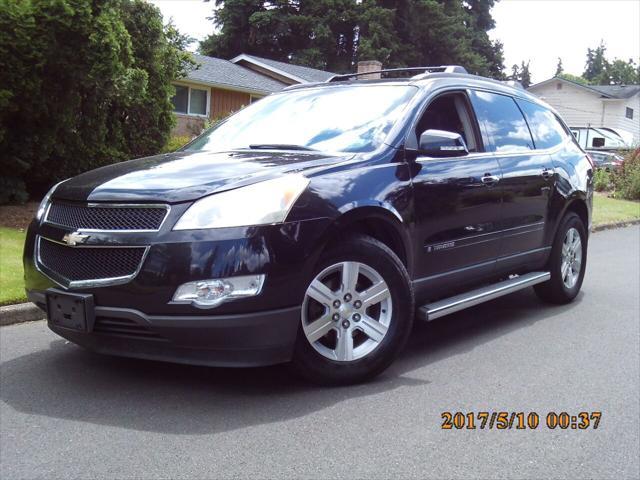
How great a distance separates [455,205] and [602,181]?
1962 centimetres

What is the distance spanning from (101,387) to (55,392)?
249 mm

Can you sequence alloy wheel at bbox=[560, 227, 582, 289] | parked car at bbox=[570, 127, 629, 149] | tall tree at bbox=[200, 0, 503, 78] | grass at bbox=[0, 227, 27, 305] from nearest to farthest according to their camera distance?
grass at bbox=[0, 227, 27, 305], alloy wheel at bbox=[560, 227, 582, 289], parked car at bbox=[570, 127, 629, 149], tall tree at bbox=[200, 0, 503, 78]

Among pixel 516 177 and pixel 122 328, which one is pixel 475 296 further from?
pixel 122 328

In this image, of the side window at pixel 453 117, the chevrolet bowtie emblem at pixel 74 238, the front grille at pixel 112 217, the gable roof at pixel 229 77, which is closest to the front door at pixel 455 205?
the side window at pixel 453 117

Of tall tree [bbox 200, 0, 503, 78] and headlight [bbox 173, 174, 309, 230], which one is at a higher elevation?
tall tree [bbox 200, 0, 503, 78]

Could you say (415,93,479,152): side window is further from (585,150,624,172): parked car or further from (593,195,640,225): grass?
(585,150,624,172): parked car

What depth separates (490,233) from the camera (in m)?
5.08

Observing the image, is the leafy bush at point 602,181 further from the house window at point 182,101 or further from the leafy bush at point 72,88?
the leafy bush at point 72,88

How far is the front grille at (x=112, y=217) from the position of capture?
11.5 ft

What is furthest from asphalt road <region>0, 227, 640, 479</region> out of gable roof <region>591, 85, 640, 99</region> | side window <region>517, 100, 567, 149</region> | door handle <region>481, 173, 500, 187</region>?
gable roof <region>591, 85, 640, 99</region>

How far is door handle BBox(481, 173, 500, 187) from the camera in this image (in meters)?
4.98

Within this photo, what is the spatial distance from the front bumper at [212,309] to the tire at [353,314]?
17 centimetres

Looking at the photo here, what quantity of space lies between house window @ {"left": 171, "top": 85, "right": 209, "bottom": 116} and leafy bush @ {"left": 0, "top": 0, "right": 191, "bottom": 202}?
14.4 meters

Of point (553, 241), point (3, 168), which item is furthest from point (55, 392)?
point (3, 168)
